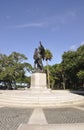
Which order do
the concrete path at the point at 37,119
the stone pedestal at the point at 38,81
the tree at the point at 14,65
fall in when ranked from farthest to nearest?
the tree at the point at 14,65 < the stone pedestal at the point at 38,81 < the concrete path at the point at 37,119

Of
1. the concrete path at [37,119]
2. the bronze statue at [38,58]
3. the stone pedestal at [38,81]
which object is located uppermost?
the bronze statue at [38,58]

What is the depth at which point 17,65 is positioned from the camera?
161 feet

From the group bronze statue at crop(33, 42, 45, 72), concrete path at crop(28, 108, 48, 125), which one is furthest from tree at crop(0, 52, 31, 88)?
concrete path at crop(28, 108, 48, 125)

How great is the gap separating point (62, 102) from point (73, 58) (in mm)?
33306

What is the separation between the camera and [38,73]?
24.5 m

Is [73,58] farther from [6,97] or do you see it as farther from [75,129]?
[75,129]

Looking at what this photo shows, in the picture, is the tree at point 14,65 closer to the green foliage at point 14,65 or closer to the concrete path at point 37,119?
the green foliage at point 14,65

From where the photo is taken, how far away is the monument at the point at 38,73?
24094 millimetres

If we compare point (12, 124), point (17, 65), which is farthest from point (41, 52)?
point (17, 65)

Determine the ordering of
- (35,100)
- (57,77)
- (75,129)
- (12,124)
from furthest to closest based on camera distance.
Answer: (57,77) → (35,100) → (12,124) → (75,129)

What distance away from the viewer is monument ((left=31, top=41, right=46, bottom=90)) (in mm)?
24094

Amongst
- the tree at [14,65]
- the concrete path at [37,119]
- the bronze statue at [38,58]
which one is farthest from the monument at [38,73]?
the tree at [14,65]

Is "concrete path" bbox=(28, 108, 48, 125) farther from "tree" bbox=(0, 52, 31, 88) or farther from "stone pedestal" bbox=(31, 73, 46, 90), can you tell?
"tree" bbox=(0, 52, 31, 88)

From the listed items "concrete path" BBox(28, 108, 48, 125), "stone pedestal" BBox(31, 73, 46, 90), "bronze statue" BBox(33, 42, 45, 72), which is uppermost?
"bronze statue" BBox(33, 42, 45, 72)
